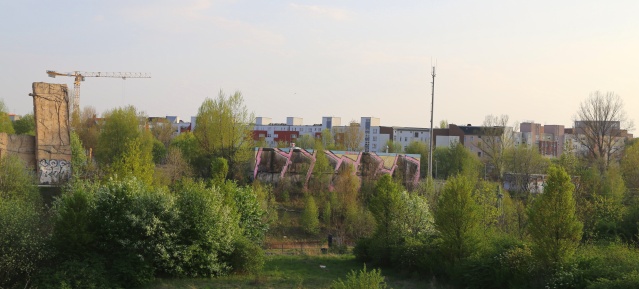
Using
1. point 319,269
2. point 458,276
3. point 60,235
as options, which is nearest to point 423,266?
point 458,276

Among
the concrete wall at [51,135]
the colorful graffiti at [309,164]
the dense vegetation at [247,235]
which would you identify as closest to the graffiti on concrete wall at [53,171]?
the concrete wall at [51,135]

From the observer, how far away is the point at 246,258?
26.5 metres

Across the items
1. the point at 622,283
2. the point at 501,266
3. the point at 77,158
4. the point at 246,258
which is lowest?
the point at 246,258

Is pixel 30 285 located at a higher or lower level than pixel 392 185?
lower

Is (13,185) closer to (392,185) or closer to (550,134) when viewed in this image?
(392,185)

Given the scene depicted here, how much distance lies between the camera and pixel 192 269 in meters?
25.7

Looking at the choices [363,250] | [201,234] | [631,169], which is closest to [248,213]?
[363,250]

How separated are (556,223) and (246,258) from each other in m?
12.8

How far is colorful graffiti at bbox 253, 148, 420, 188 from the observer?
A: 2244 inches

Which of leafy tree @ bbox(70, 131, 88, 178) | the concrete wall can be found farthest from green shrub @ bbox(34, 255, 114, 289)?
leafy tree @ bbox(70, 131, 88, 178)

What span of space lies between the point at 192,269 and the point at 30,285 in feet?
20.7

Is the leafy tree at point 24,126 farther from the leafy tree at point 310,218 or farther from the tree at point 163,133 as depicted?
the leafy tree at point 310,218

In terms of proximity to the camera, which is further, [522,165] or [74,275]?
[522,165]

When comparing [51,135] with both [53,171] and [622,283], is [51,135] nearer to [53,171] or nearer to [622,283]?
[53,171]
